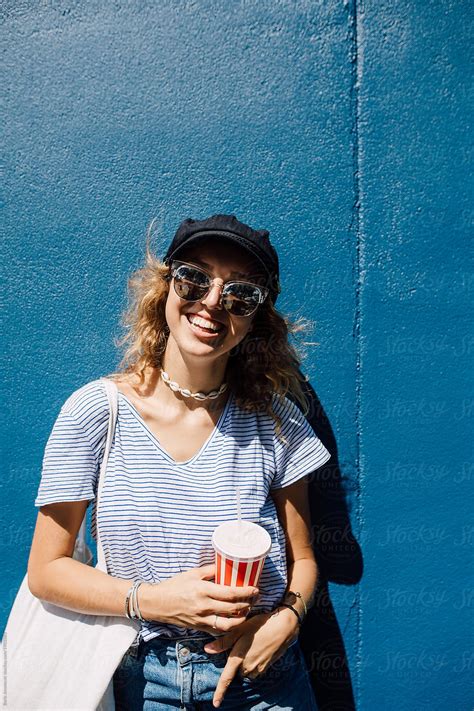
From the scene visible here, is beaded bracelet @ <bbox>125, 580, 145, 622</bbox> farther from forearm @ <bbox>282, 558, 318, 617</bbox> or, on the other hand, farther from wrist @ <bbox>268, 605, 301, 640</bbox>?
forearm @ <bbox>282, 558, 318, 617</bbox>

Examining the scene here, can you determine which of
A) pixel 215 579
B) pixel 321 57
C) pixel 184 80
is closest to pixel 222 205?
pixel 184 80

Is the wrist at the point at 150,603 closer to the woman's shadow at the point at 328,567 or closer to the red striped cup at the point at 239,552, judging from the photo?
the red striped cup at the point at 239,552

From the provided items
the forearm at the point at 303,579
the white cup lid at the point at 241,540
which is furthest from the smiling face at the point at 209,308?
the forearm at the point at 303,579

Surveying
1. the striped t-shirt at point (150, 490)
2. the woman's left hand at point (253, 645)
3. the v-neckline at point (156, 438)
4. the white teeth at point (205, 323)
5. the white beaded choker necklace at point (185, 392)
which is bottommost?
the woman's left hand at point (253, 645)

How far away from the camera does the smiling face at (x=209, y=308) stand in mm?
1669

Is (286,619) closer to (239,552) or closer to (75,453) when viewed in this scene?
(239,552)

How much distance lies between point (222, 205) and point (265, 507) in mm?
1220

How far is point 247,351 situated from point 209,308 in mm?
381

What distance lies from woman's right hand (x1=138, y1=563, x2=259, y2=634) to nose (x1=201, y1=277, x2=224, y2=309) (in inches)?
32.0

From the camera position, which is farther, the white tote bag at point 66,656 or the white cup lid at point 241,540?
the white tote bag at point 66,656

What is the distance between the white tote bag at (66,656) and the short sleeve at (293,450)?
60 cm

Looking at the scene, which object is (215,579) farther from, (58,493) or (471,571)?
(471,571)

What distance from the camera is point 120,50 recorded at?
2111mm

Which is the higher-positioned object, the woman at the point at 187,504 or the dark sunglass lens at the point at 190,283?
the dark sunglass lens at the point at 190,283
